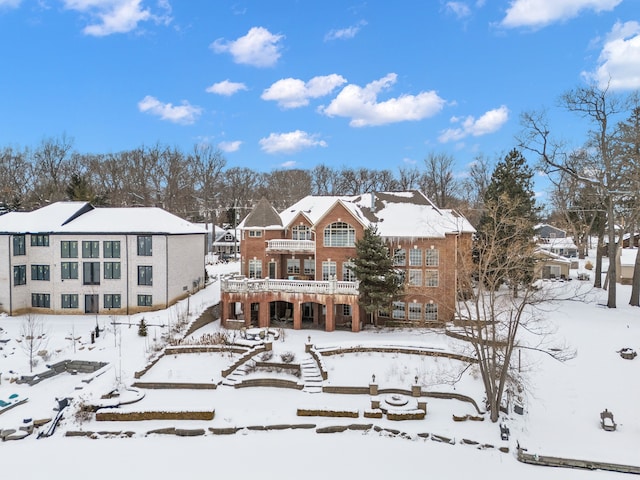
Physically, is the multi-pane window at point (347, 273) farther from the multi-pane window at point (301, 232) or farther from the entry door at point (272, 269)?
the entry door at point (272, 269)

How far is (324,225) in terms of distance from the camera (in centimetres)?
2883

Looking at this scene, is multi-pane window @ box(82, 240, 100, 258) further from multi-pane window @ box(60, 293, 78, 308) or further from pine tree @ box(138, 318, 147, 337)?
pine tree @ box(138, 318, 147, 337)

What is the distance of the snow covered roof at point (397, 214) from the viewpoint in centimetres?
2825

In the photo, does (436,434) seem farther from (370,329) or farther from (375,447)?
(370,329)

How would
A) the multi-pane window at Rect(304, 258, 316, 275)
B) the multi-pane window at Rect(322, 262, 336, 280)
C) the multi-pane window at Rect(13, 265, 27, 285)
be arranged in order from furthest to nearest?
the multi-pane window at Rect(13, 265, 27, 285), the multi-pane window at Rect(304, 258, 316, 275), the multi-pane window at Rect(322, 262, 336, 280)

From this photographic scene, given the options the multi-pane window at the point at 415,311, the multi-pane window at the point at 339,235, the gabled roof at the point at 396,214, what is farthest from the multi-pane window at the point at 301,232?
the multi-pane window at the point at 415,311

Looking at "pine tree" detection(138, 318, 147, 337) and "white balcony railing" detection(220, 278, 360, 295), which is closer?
"pine tree" detection(138, 318, 147, 337)

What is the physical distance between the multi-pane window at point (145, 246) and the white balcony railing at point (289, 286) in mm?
7818

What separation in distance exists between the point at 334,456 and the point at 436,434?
3.91 meters

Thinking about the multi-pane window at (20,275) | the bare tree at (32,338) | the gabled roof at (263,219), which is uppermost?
the gabled roof at (263,219)

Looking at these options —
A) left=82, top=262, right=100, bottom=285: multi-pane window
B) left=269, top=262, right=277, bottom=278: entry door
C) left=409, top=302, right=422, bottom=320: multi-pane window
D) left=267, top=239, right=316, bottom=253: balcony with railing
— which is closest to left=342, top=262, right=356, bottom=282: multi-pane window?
left=267, top=239, right=316, bottom=253: balcony with railing

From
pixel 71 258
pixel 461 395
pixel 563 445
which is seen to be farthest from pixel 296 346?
pixel 71 258

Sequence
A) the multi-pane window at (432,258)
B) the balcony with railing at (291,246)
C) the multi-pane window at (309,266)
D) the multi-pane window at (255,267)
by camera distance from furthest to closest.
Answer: the multi-pane window at (309,266), the multi-pane window at (255,267), the balcony with railing at (291,246), the multi-pane window at (432,258)

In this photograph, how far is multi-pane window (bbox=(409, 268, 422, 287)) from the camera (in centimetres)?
2842
